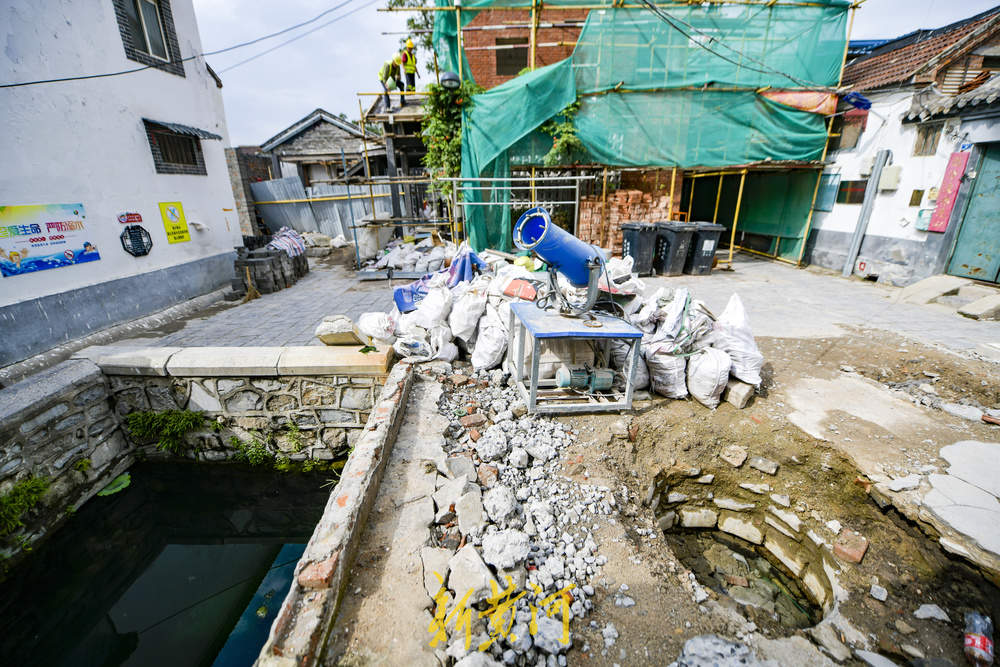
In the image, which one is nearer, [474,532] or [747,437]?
[474,532]

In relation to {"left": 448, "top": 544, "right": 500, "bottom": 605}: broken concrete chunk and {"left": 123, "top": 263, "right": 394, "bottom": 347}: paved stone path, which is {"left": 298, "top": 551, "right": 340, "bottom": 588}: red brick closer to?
{"left": 448, "top": 544, "right": 500, "bottom": 605}: broken concrete chunk

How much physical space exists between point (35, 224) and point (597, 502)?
737 centimetres

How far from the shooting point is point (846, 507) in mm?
2996

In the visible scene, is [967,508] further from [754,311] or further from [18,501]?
[18,501]

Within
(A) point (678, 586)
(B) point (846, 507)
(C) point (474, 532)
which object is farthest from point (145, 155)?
(B) point (846, 507)

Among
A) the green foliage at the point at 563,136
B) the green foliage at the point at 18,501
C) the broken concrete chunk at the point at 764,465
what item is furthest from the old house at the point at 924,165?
the green foliage at the point at 18,501

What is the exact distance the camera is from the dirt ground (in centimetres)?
208

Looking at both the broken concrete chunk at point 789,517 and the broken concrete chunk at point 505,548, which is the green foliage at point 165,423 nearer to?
the broken concrete chunk at point 505,548

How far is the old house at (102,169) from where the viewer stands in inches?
196

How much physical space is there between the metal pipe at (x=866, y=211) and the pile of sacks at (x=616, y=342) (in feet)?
22.1


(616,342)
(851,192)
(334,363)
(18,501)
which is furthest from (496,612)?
(851,192)

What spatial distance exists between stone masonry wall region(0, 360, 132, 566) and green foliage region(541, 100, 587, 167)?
808 centimetres

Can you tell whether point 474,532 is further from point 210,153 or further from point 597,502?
point 210,153

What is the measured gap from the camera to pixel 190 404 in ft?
14.6
